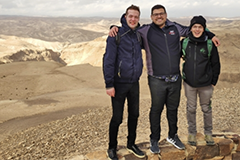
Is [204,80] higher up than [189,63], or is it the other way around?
[189,63]

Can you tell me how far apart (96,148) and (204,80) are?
2.42 m

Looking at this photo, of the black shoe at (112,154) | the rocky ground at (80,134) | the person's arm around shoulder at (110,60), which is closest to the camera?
the person's arm around shoulder at (110,60)

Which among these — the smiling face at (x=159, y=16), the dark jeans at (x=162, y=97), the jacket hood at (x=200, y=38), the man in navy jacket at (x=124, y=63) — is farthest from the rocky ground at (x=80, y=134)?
the smiling face at (x=159, y=16)

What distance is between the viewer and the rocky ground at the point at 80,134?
4395 mm

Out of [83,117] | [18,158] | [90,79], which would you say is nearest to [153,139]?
[18,158]

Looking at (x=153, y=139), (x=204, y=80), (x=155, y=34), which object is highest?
(x=155, y=34)

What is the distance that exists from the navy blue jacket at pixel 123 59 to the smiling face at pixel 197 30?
0.81m

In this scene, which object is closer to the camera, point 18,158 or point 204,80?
point 204,80

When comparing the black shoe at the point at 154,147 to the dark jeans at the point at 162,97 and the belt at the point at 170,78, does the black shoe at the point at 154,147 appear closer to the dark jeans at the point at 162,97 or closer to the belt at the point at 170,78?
the dark jeans at the point at 162,97

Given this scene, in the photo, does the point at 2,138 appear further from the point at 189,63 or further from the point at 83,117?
the point at 189,63

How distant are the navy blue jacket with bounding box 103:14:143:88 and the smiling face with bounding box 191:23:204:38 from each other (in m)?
0.81

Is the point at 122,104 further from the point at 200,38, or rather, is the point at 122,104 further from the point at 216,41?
the point at 216,41

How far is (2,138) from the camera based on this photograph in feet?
18.5

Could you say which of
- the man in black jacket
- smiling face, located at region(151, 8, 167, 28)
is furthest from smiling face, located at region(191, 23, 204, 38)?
smiling face, located at region(151, 8, 167, 28)
